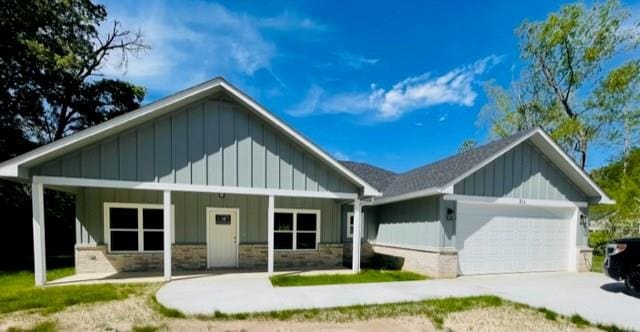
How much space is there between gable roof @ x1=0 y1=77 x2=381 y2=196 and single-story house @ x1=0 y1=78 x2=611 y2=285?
31 millimetres

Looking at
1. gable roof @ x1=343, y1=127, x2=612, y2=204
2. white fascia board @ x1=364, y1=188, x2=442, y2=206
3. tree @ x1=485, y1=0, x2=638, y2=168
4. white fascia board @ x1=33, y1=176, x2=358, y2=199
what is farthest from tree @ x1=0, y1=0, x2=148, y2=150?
tree @ x1=485, y1=0, x2=638, y2=168

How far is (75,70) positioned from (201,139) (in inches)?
449

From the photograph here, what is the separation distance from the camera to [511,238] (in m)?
10.1

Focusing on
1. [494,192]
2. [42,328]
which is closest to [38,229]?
[42,328]

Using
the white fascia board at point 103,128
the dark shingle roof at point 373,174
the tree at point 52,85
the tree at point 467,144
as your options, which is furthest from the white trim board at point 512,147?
the tree at point 467,144

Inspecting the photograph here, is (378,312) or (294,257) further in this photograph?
(294,257)

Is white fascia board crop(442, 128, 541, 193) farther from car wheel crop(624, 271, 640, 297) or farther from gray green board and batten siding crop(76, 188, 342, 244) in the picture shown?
gray green board and batten siding crop(76, 188, 342, 244)

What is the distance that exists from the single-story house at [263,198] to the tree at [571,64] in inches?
401

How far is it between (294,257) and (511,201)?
301 inches

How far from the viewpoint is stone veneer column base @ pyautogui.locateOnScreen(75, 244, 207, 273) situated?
9062 mm

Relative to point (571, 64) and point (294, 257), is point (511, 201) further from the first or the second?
point (571, 64)

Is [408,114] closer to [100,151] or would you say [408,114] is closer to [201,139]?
[201,139]

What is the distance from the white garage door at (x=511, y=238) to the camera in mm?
9602

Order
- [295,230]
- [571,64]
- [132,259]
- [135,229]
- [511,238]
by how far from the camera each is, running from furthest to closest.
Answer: [571,64], [295,230], [511,238], [135,229], [132,259]
